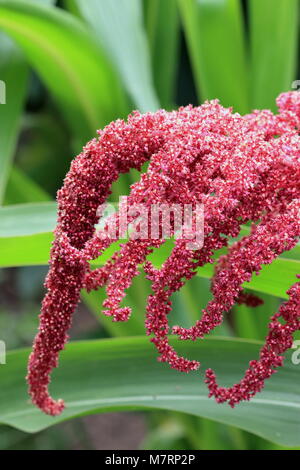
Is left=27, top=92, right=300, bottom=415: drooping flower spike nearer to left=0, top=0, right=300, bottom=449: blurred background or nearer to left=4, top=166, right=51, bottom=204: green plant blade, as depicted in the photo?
left=0, top=0, right=300, bottom=449: blurred background

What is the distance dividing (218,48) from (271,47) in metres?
0.10

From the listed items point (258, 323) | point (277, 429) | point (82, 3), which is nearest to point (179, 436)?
point (258, 323)

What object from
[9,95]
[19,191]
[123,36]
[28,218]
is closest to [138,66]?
[123,36]

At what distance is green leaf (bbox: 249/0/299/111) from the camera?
1.27m

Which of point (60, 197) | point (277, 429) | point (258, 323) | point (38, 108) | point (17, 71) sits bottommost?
point (277, 429)

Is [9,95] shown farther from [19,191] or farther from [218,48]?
[218,48]

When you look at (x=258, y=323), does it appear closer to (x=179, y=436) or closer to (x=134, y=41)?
(x=179, y=436)

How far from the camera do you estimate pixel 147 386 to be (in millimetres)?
865

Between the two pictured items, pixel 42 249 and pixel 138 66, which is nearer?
pixel 42 249

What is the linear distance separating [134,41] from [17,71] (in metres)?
0.22

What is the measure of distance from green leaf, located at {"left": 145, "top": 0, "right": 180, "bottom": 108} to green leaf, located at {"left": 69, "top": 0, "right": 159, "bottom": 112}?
0.21 meters

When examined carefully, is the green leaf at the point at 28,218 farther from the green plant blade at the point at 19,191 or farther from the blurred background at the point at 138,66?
Result: the green plant blade at the point at 19,191

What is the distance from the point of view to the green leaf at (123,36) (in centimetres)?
120

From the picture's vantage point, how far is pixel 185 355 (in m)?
0.80
